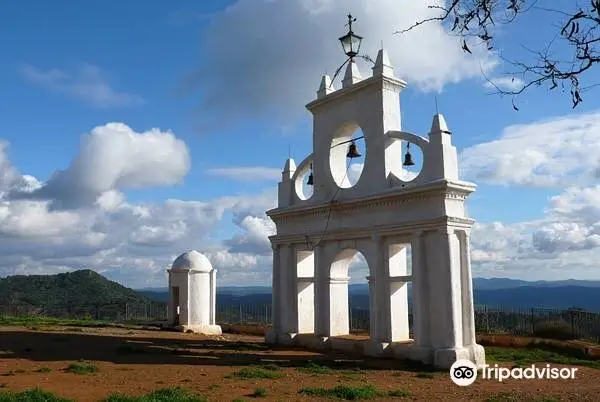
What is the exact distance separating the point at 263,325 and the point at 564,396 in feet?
59.7

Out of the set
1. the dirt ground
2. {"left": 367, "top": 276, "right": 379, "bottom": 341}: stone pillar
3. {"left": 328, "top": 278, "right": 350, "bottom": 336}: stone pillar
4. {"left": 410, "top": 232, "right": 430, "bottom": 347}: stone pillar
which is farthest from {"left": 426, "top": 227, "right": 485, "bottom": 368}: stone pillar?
{"left": 328, "top": 278, "right": 350, "bottom": 336}: stone pillar

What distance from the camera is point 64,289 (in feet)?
206

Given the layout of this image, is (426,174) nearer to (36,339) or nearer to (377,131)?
(377,131)

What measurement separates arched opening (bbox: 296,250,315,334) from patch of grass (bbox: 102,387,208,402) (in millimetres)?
9488

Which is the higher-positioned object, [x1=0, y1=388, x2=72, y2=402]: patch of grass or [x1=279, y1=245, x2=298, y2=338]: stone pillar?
[x1=279, y1=245, x2=298, y2=338]: stone pillar

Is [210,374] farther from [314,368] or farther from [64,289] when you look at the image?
[64,289]

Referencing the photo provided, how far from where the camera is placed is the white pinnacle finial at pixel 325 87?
20.1m

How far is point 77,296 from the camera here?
60250 millimetres

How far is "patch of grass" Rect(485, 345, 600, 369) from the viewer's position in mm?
17219

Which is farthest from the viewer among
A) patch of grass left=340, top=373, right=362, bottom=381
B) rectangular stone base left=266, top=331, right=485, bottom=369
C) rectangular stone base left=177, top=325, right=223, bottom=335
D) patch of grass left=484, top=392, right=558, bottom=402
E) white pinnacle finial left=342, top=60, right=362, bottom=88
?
rectangular stone base left=177, top=325, right=223, bottom=335

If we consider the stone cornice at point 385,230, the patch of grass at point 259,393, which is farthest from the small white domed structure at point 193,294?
the patch of grass at point 259,393

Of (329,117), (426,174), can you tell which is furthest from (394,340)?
(329,117)

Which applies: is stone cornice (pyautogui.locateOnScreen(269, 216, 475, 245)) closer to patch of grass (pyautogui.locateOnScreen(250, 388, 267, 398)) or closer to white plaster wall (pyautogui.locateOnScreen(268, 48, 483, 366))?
white plaster wall (pyautogui.locateOnScreen(268, 48, 483, 366))

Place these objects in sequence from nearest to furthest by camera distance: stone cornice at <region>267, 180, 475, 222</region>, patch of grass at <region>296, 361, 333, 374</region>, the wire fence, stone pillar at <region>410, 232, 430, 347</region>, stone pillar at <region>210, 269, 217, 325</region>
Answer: patch of grass at <region>296, 361, 333, 374</region> → stone cornice at <region>267, 180, 475, 222</region> → stone pillar at <region>410, 232, 430, 347</region> → the wire fence → stone pillar at <region>210, 269, 217, 325</region>
